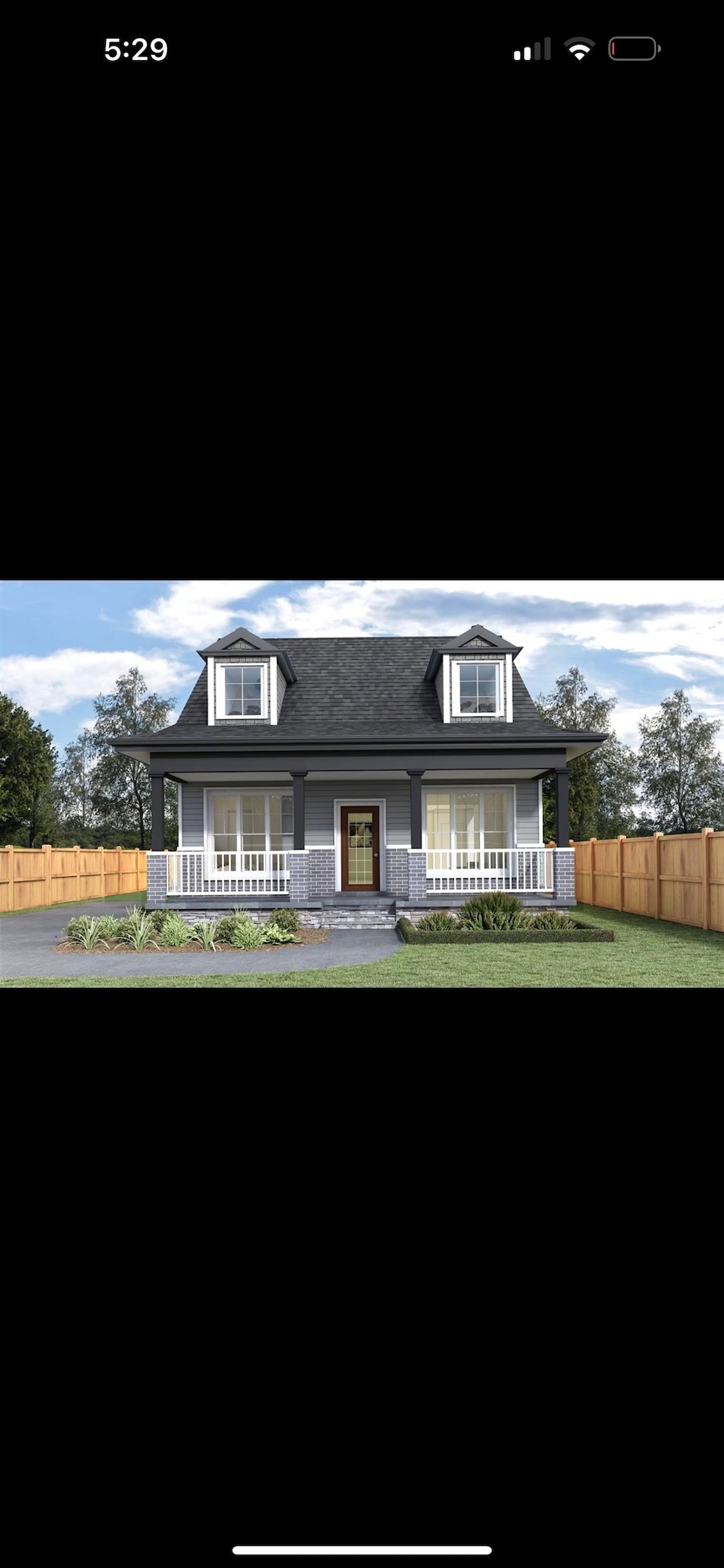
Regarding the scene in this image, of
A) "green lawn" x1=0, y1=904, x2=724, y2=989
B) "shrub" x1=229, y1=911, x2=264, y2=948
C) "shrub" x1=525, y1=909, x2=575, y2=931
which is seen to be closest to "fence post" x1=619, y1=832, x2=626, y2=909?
"shrub" x1=525, y1=909, x2=575, y2=931

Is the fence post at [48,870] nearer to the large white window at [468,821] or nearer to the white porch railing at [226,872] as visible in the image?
the white porch railing at [226,872]

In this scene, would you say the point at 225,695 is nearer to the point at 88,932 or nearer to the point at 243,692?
the point at 243,692

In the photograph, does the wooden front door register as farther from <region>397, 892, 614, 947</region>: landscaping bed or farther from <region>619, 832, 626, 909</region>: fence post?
<region>619, 832, 626, 909</region>: fence post

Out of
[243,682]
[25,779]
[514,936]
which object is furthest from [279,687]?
[25,779]

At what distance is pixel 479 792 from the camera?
11.2 metres

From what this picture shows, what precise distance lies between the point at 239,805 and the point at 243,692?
1.51 meters

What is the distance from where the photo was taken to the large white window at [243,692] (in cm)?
1116

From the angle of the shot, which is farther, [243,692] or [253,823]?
[243,692]
